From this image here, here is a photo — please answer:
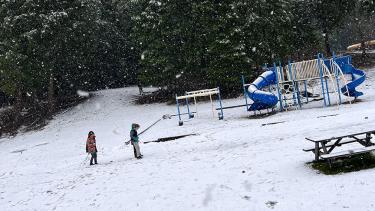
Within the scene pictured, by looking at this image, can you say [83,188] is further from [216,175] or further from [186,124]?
[186,124]

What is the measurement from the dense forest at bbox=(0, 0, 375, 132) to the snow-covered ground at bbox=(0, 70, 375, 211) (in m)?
9.23

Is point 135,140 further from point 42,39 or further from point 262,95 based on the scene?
point 42,39

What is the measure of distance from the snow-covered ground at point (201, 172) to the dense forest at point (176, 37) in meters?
9.23

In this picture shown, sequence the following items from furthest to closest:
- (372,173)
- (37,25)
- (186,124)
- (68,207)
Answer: (37,25) → (186,124) → (68,207) → (372,173)

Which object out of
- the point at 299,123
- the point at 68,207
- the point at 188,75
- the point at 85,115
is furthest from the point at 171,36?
the point at 68,207

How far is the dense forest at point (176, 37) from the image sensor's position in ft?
110

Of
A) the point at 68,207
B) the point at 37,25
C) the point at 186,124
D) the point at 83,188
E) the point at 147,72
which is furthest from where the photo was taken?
the point at 147,72

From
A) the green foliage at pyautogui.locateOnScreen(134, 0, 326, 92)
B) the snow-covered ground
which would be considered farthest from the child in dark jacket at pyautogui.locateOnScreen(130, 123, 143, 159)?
the green foliage at pyautogui.locateOnScreen(134, 0, 326, 92)

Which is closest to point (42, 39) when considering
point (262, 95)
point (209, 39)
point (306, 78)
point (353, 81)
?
point (209, 39)

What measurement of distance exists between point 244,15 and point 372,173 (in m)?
26.8

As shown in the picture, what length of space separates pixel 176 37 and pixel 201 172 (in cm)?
2547

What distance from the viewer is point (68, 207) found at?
1112 centimetres

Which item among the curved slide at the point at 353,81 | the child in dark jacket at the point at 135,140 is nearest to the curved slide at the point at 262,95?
the curved slide at the point at 353,81

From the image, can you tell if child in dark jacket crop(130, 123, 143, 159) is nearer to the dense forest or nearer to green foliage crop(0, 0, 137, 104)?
the dense forest
